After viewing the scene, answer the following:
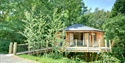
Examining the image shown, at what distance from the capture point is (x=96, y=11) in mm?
50875

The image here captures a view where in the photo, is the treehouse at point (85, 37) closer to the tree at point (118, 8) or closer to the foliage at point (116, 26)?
the foliage at point (116, 26)

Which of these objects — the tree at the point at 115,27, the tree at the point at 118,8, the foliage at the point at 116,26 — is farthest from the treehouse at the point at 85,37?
the tree at the point at 118,8

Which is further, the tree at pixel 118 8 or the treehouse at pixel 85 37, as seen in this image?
the treehouse at pixel 85 37

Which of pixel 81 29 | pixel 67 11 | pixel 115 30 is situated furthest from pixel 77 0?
pixel 115 30

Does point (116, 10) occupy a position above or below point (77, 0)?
below

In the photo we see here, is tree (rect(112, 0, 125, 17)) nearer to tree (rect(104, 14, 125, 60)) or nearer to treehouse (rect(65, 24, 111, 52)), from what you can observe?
tree (rect(104, 14, 125, 60))

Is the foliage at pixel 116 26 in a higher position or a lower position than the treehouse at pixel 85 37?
higher

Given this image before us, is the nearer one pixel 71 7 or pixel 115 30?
pixel 115 30

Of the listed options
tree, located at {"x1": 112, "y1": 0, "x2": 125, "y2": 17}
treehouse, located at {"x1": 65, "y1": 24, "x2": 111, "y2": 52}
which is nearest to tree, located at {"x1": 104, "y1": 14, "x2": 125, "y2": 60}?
tree, located at {"x1": 112, "y1": 0, "x2": 125, "y2": 17}

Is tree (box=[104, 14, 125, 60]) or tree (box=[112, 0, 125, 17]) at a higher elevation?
tree (box=[112, 0, 125, 17])

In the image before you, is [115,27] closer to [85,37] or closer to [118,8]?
[118,8]

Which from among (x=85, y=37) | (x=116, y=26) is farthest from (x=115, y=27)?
(x=85, y=37)

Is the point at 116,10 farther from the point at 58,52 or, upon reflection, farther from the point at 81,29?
the point at 58,52

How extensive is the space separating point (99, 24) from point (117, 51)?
83.8 feet
